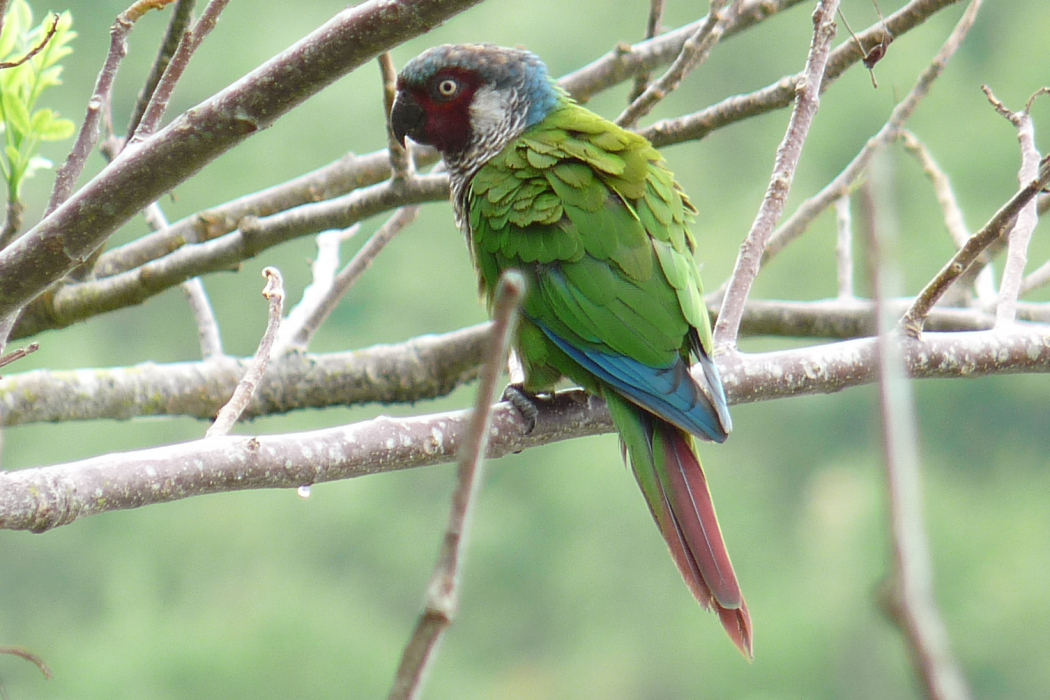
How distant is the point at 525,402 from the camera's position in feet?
4.76

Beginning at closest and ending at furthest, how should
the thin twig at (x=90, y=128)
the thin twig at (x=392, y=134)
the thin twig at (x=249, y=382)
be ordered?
the thin twig at (x=249, y=382), the thin twig at (x=90, y=128), the thin twig at (x=392, y=134)

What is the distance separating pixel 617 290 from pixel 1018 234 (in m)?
0.60

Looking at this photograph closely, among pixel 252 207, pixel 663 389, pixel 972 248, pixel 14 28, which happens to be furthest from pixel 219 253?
pixel 972 248

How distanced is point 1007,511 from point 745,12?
8.23m

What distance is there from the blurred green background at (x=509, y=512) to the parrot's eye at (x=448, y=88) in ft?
20.3

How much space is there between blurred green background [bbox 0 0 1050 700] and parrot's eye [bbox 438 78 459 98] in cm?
617

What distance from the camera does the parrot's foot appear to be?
137 cm

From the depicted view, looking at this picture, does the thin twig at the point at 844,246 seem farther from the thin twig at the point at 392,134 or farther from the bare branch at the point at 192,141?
the bare branch at the point at 192,141

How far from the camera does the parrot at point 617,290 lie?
1.42 metres

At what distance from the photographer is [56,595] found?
30.5 ft

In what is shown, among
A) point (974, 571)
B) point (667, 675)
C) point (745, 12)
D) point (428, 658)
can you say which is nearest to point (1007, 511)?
point (974, 571)

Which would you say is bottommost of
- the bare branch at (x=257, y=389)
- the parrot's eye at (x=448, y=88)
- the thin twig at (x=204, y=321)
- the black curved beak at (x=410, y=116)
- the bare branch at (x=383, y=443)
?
the bare branch at (x=383, y=443)

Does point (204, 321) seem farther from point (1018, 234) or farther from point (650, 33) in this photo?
point (1018, 234)

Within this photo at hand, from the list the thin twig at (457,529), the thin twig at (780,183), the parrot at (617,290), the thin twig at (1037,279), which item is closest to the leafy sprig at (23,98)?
the parrot at (617,290)
